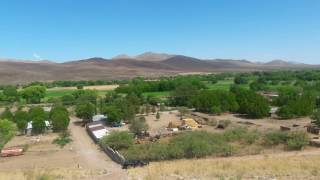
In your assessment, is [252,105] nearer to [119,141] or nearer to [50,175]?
[119,141]

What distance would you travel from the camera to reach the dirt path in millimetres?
34812

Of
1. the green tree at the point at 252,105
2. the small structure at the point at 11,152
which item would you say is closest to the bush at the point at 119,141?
the small structure at the point at 11,152

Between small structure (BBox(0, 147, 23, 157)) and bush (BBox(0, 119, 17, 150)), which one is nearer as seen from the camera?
small structure (BBox(0, 147, 23, 157))

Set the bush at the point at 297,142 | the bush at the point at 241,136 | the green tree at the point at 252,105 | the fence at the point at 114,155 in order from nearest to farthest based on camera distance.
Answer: the fence at the point at 114,155 → the bush at the point at 297,142 → the bush at the point at 241,136 → the green tree at the point at 252,105

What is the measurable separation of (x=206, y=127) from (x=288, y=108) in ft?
46.2

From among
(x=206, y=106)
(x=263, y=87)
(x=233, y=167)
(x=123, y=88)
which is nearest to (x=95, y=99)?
(x=123, y=88)


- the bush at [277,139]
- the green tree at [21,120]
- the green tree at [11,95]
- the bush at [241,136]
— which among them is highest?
the bush at [277,139]

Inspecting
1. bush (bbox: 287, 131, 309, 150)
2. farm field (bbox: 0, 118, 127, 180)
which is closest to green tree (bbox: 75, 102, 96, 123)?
farm field (bbox: 0, 118, 127, 180)

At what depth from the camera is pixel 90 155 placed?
45.2 metres

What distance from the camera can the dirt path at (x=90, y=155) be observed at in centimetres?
3481

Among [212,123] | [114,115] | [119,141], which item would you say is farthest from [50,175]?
[212,123]

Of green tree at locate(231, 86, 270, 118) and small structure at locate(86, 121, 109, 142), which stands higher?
green tree at locate(231, 86, 270, 118)

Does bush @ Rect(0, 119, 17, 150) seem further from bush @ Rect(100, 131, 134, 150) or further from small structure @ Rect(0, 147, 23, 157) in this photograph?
bush @ Rect(100, 131, 134, 150)

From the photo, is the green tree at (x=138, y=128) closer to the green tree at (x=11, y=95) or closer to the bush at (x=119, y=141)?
the bush at (x=119, y=141)
